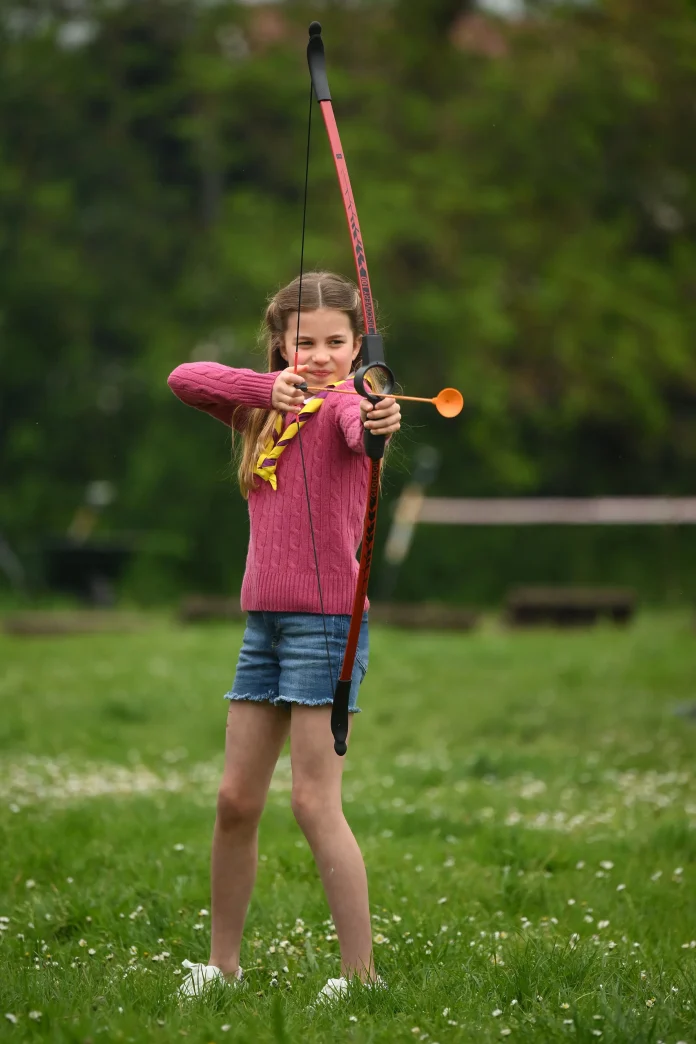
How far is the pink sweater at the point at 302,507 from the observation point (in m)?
3.69

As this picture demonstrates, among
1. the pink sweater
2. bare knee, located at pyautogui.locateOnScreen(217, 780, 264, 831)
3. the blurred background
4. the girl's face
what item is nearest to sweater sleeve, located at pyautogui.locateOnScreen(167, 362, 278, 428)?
the pink sweater

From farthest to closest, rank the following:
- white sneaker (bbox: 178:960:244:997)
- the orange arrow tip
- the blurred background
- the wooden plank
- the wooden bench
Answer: the wooden plank, the blurred background, the wooden bench, white sneaker (bbox: 178:960:244:997), the orange arrow tip

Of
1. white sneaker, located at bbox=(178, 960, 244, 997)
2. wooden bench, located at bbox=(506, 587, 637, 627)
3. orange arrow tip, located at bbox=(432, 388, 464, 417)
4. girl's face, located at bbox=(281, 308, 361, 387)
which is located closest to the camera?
orange arrow tip, located at bbox=(432, 388, 464, 417)

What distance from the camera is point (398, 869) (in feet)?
16.5

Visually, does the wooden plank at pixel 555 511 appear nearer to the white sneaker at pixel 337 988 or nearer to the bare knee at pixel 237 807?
the bare knee at pixel 237 807

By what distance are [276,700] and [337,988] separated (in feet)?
2.38

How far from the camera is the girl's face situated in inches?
150

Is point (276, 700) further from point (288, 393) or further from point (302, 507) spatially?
point (288, 393)

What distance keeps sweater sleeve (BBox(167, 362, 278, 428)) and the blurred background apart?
16855 millimetres

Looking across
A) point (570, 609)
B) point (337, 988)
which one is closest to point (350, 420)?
point (337, 988)

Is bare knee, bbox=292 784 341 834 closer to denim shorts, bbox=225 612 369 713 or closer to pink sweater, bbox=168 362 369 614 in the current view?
denim shorts, bbox=225 612 369 713

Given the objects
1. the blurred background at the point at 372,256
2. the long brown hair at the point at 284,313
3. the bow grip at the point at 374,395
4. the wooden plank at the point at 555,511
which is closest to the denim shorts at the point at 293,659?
the long brown hair at the point at 284,313

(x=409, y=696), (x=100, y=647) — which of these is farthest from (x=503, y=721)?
(x=100, y=647)

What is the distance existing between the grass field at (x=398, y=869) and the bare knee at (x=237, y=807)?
41cm
